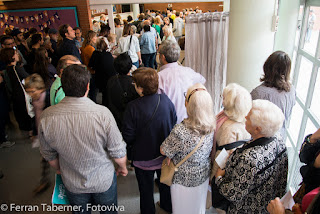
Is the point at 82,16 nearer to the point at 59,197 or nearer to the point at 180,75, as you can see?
the point at 180,75

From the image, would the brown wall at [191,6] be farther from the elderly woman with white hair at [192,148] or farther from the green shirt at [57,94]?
the elderly woman with white hair at [192,148]

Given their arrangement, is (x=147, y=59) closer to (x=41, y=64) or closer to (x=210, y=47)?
(x=210, y=47)

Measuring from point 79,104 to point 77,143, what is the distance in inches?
10.4

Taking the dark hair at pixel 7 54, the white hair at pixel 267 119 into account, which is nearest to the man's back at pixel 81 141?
the white hair at pixel 267 119

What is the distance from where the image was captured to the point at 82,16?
275 inches

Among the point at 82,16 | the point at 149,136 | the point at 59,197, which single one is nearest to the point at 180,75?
the point at 149,136

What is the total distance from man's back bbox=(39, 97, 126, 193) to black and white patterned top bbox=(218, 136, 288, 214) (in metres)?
0.80

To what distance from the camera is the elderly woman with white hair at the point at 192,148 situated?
5.36ft

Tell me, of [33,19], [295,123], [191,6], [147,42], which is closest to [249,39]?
[295,123]

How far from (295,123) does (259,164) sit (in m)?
1.57

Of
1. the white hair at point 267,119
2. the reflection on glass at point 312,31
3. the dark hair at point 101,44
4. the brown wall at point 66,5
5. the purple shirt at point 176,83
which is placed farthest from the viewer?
the brown wall at point 66,5

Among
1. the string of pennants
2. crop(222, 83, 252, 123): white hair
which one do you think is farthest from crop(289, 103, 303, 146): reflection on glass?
the string of pennants

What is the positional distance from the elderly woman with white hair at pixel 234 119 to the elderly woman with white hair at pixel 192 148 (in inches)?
4.4

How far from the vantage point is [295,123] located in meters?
2.66
